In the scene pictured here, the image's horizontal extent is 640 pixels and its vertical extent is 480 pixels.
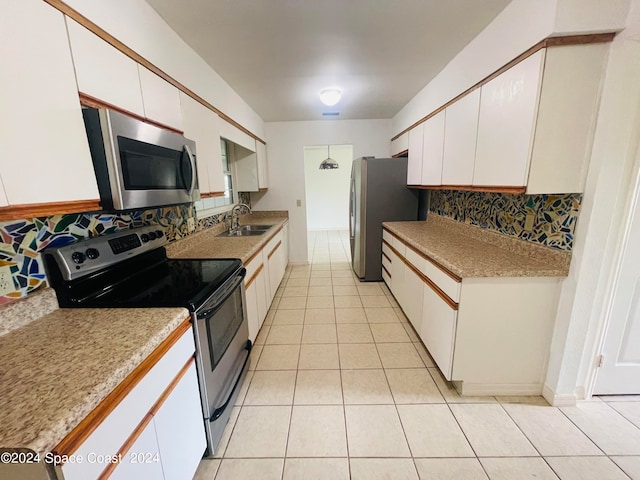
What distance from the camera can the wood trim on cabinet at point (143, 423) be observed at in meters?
0.75

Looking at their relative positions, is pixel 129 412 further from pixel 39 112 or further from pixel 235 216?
pixel 235 216

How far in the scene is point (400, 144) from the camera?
3.77 metres

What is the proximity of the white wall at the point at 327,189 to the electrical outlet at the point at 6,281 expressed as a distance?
6655mm

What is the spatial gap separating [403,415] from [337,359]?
654mm

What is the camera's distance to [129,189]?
120 cm

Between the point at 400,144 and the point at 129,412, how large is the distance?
392 centimetres

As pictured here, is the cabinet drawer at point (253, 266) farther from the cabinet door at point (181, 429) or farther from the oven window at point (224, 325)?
the cabinet door at point (181, 429)

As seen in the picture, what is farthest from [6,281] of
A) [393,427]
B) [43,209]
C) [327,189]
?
[327,189]

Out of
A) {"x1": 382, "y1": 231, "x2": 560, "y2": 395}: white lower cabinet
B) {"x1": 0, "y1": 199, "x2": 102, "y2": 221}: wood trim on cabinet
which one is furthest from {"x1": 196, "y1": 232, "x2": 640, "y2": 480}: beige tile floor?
{"x1": 0, "y1": 199, "x2": 102, "y2": 221}: wood trim on cabinet

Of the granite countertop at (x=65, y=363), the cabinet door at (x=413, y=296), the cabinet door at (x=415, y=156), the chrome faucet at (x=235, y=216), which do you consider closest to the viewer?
the granite countertop at (x=65, y=363)

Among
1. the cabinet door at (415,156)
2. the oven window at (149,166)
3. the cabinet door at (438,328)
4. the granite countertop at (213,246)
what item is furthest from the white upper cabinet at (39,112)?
the cabinet door at (415,156)

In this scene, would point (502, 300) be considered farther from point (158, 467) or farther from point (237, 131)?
point (237, 131)

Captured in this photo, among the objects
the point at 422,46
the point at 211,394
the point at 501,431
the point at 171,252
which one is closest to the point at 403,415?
the point at 501,431

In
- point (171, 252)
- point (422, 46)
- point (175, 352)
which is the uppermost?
point (422, 46)
